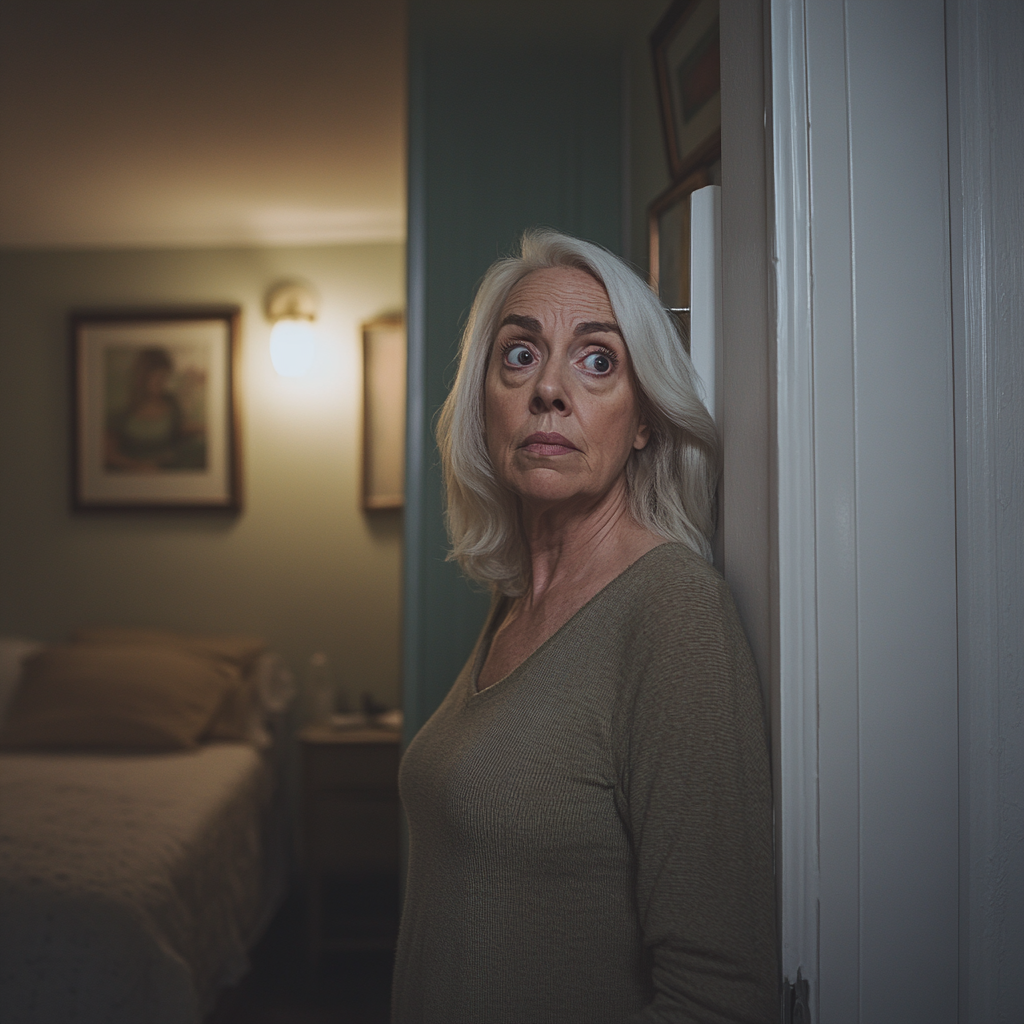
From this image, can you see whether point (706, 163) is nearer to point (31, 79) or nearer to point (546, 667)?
point (546, 667)

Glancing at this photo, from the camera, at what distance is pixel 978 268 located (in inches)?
→ 27.5

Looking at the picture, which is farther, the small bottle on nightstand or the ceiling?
the small bottle on nightstand

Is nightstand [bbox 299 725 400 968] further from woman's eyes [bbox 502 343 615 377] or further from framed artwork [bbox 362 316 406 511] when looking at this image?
woman's eyes [bbox 502 343 615 377]

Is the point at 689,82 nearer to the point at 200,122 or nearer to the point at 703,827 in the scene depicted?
the point at 703,827

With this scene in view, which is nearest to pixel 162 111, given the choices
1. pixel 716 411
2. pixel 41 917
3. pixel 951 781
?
pixel 41 917

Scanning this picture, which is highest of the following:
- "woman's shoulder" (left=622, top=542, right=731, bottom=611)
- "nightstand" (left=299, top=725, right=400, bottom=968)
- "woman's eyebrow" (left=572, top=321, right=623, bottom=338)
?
"woman's eyebrow" (left=572, top=321, right=623, bottom=338)

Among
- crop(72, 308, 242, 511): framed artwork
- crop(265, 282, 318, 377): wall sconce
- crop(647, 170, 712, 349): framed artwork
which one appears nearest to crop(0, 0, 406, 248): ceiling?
crop(265, 282, 318, 377): wall sconce

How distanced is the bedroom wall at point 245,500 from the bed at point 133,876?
0.50 meters

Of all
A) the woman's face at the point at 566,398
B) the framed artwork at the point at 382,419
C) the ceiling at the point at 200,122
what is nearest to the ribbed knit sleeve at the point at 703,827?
the woman's face at the point at 566,398

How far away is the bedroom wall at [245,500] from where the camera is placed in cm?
350

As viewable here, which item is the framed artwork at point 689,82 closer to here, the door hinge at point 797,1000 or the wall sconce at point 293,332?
the door hinge at point 797,1000

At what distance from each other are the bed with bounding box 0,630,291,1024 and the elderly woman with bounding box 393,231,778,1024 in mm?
1145

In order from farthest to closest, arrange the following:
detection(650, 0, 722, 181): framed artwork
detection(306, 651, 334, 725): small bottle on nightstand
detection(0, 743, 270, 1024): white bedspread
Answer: detection(306, 651, 334, 725): small bottle on nightstand
detection(0, 743, 270, 1024): white bedspread
detection(650, 0, 722, 181): framed artwork

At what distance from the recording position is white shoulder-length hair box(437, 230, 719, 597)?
88 cm
